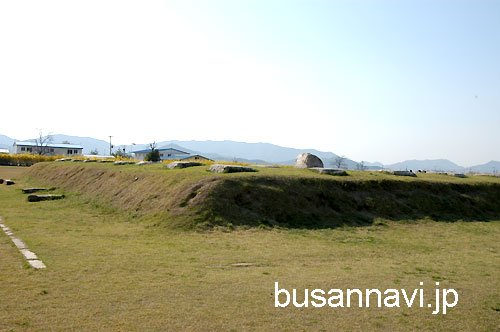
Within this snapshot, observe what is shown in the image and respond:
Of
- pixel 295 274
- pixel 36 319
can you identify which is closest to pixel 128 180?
pixel 295 274

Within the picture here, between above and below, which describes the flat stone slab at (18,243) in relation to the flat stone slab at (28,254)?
below

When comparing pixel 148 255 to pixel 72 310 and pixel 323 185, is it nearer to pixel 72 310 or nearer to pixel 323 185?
pixel 72 310

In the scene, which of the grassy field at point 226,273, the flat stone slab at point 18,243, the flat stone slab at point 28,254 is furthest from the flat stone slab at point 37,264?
the flat stone slab at point 18,243

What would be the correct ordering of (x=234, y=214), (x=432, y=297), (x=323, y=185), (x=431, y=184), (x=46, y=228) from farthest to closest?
(x=431, y=184), (x=323, y=185), (x=234, y=214), (x=46, y=228), (x=432, y=297)

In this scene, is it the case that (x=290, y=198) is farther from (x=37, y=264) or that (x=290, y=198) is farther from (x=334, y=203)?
(x=37, y=264)

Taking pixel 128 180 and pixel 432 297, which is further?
pixel 128 180

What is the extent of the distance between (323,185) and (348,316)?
36.8 ft

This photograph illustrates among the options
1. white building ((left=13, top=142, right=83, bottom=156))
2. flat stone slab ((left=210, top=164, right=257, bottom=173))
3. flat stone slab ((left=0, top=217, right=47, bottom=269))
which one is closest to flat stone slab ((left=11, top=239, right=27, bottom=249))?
flat stone slab ((left=0, top=217, right=47, bottom=269))

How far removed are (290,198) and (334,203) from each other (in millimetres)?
1895

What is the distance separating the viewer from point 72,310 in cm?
547

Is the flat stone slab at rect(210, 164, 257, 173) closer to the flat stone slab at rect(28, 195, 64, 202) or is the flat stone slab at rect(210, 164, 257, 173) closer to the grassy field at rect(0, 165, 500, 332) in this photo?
the grassy field at rect(0, 165, 500, 332)

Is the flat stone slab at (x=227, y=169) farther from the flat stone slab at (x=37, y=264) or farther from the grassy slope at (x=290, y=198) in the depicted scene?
the flat stone slab at (x=37, y=264)

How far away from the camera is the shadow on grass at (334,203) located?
45.6 feet

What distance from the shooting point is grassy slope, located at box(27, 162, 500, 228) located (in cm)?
1392
